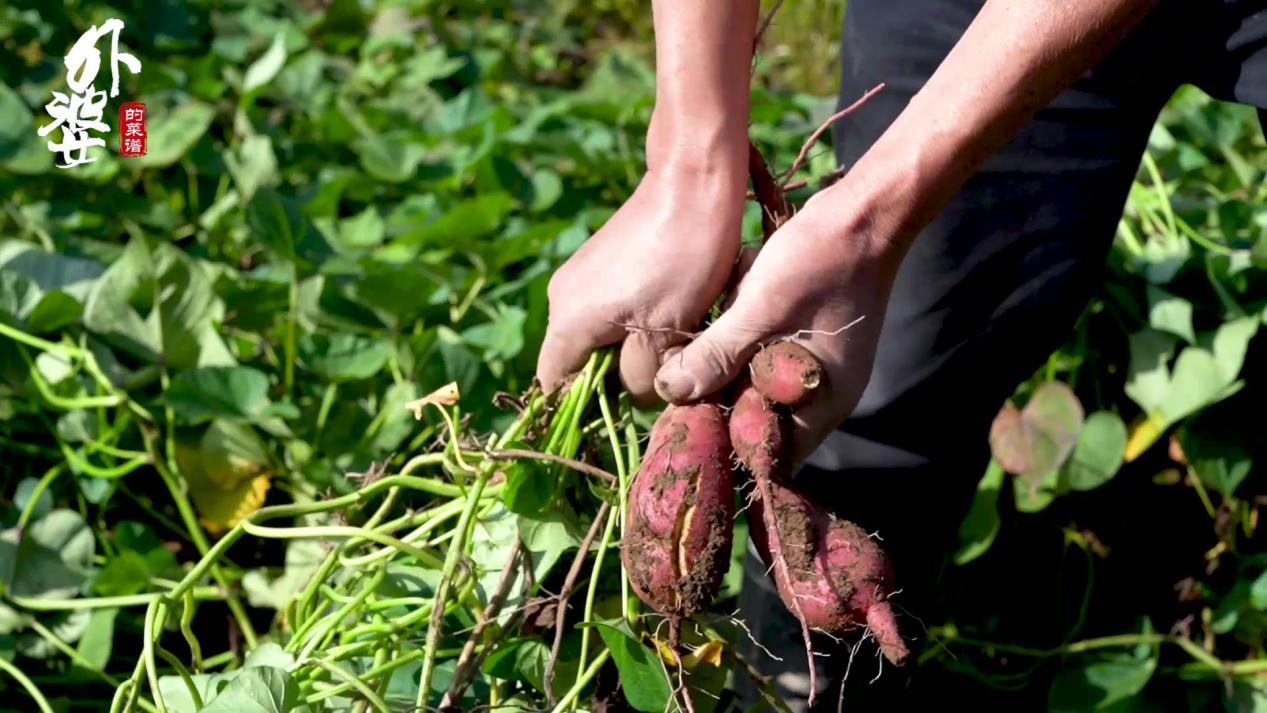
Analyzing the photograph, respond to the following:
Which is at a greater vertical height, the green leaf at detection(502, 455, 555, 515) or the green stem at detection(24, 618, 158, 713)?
the green leaf at detection(502, 455, 555, 515)

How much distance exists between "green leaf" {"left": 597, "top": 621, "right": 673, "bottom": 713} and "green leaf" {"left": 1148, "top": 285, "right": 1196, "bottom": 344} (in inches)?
34.6

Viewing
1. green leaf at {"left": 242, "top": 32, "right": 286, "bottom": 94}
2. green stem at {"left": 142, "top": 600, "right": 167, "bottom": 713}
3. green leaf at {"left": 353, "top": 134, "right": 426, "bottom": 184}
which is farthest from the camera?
green leaf at {"left": 242, "top": 32, "right": 286, "bottom": 94}

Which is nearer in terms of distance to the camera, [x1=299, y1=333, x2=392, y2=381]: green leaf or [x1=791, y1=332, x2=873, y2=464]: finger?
[x1=791, y1=332, x2=873, y2=464]: finger

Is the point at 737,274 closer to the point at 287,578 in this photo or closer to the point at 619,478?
the point at 619,478

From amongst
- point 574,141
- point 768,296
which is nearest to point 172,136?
point 574,141

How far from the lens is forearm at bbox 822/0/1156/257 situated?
0.76 metres

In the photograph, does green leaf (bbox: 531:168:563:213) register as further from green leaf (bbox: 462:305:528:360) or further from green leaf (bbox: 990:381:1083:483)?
green leaf (bbox: 990:381:1083:483)

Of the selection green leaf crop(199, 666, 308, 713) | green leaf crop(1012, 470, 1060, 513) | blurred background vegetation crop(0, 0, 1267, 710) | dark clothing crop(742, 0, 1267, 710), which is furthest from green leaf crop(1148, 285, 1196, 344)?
green leaf crop(199, 666, 308, 713)

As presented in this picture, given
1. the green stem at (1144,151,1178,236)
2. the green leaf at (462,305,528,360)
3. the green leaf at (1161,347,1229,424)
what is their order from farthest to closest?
the green stem at (1144,151,1178,236), the green leaf at (1161,347,1229,424), the green leaf at (462,305,528,360)

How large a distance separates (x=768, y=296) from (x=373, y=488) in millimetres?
333

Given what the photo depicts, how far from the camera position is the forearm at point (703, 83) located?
890 millimetres

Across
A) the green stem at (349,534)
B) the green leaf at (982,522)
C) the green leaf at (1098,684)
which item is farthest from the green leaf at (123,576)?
the green leaf at (1098,684)

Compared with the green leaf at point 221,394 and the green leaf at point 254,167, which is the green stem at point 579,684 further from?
the green leaf at point 254,167

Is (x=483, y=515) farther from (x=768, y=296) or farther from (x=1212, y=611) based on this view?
(x=1212, y=611)
